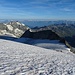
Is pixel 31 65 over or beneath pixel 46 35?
over

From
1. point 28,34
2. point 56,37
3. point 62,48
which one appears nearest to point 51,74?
point 62,48

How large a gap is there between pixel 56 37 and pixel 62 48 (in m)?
16.9

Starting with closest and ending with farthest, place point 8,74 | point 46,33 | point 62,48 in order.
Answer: point 8,74
point 62,48
point 46,33

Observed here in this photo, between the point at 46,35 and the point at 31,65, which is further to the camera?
the point at 46,35

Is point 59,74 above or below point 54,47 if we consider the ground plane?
above

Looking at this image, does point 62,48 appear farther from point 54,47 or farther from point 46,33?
point 46,33

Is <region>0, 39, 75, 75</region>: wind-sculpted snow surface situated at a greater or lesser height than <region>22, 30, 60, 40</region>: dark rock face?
greater

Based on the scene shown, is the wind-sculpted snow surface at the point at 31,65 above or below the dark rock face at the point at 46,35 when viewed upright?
above

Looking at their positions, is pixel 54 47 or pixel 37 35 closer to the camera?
pixel 54 47

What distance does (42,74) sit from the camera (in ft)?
39.7

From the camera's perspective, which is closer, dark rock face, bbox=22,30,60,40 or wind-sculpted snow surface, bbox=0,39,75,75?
wind-sculpted snow surface, bbox=0,39,75,75

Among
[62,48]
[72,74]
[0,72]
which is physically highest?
[0,72]

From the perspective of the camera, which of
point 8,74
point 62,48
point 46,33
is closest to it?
point 8,74

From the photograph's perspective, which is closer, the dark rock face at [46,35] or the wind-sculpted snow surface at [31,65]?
the wind-sculpted snow surface at [31,65]
